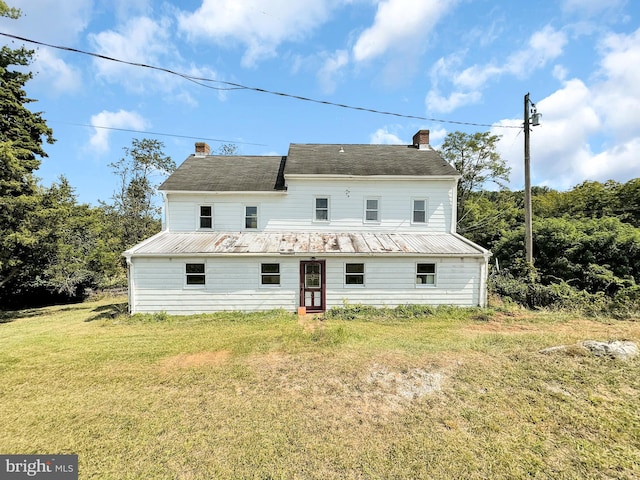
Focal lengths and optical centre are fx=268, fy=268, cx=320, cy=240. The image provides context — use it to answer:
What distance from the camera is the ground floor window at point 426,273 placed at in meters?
11.4

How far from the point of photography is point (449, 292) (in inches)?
450

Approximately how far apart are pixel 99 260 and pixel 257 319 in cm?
977

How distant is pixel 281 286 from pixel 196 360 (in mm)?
4829

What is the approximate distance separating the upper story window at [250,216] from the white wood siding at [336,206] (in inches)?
7.6

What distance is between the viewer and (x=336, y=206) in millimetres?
13414

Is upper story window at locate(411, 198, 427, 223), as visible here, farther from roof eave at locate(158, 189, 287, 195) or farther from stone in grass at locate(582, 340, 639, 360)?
stone in grass at locate(582, 340, 639, 360)

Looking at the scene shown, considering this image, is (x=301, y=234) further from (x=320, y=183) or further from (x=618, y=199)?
(x=618, y=199)

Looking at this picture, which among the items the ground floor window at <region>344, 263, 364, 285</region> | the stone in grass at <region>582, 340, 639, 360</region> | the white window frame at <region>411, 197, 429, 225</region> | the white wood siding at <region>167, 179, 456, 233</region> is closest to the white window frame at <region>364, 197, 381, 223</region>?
the white wood siding at <region>167, 179, 456, 233</region>

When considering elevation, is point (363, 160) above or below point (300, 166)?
above

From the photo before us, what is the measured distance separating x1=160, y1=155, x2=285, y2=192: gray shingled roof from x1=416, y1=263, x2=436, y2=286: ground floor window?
759 centimetres

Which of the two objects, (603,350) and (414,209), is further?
(414,209)

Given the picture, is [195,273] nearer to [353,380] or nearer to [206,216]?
[206,216]

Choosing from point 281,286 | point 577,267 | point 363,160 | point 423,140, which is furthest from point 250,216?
point 577,267

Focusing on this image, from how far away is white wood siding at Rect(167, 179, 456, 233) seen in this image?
13164 mm
